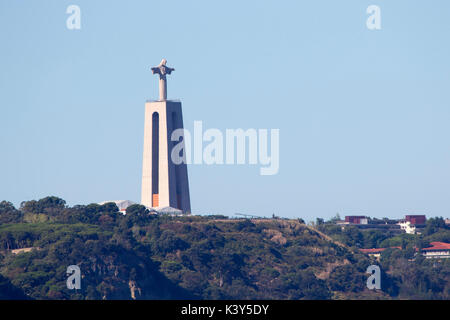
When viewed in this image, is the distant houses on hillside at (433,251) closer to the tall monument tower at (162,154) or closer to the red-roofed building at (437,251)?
the red-roofed building at (437,251)

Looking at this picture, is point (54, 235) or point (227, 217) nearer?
point (54, 235)

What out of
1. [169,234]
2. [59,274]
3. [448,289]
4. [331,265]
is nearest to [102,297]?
[59,274]

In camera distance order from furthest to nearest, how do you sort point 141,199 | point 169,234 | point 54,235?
point 141,199
point 169,234
point 54,235

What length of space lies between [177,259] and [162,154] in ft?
52.2

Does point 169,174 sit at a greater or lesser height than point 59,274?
greater

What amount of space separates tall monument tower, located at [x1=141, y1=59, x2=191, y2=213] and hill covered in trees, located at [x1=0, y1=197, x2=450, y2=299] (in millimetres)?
3805

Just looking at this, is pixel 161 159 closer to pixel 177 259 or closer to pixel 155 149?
pixel 155 149

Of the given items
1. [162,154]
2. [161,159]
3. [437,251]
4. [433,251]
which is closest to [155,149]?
[162,154]

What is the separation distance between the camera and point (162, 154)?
15912 centimetres

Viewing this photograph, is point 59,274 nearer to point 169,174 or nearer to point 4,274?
point 4,274

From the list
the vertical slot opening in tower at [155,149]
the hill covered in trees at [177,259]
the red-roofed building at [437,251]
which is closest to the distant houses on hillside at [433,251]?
the red-roofed building at [437,251]

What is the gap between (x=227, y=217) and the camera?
169 m
